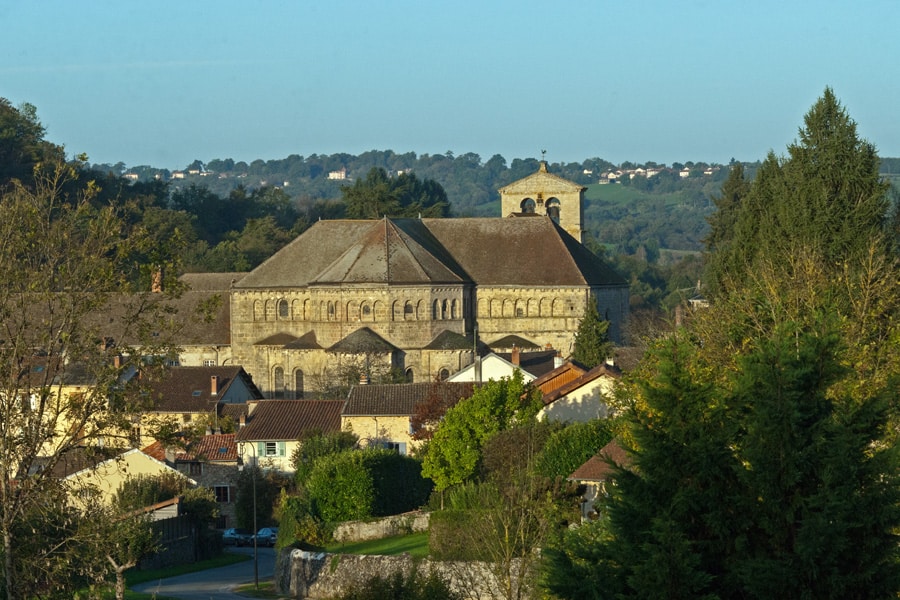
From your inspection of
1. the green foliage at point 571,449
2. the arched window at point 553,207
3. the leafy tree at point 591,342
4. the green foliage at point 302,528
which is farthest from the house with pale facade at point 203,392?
the arched window at point 553,207

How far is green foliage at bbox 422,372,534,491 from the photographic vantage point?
141 ft

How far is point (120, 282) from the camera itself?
20.1 metres

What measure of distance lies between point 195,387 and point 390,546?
25.1m

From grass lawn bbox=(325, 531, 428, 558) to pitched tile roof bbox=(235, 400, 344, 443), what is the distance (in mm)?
12077

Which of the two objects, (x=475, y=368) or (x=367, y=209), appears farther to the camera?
(x=367, y=209)

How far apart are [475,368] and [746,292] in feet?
82.8

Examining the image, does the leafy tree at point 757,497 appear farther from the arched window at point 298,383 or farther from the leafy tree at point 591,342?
the arched window at point 298,383

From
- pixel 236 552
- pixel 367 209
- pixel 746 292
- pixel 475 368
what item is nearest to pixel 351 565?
pixel 746 292

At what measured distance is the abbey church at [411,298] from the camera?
7281cm

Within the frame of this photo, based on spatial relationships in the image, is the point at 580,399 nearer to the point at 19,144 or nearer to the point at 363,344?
the point at 363,344

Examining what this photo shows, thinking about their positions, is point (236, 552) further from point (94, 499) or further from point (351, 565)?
point (94, 499)

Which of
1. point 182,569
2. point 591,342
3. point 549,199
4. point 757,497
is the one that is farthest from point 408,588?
point 549,199

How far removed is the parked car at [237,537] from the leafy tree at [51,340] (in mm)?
28024

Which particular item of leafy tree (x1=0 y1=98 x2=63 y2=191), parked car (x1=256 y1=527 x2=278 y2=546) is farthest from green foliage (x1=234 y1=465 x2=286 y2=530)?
leafy tree (x1=0 y1=98 x2=63 y2=191)
